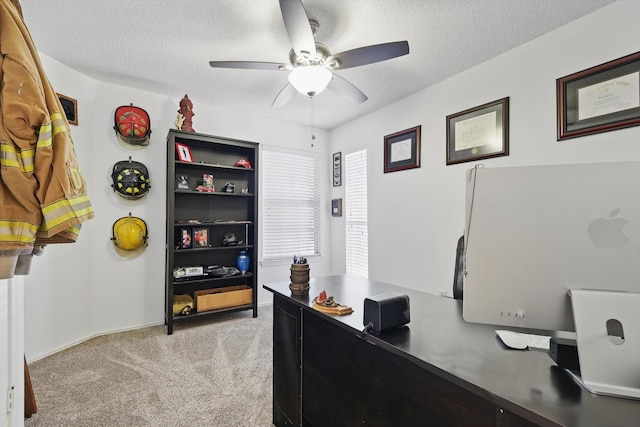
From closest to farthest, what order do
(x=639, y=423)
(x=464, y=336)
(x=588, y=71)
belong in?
(x=639, y=423) < (x=464, y=336) < (x=588, y=71)

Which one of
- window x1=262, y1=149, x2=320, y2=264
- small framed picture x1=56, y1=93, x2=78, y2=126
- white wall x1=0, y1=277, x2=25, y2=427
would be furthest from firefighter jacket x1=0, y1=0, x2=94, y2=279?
window x1=262, y1=149, x2=320, y2=264

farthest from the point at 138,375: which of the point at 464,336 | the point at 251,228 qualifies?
the point at 464,336

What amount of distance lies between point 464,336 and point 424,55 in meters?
2.44

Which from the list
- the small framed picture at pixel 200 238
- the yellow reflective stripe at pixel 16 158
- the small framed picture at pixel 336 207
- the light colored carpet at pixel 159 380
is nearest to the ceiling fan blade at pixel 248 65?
the yellow reflective stripe at pixel 16 158

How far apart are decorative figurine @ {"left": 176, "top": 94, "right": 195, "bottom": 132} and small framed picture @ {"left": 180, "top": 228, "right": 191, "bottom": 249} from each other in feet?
3.84

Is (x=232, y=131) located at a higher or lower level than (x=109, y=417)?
higher

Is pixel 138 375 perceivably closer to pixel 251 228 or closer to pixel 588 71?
pixel 251 228

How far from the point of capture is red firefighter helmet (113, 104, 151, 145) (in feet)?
10.1

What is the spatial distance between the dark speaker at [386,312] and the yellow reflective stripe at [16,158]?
3.99ft

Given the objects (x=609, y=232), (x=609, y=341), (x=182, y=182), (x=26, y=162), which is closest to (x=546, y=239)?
(x=609, y=232)

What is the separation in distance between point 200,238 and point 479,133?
326cm

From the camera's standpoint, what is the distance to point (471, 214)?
0.89 meters

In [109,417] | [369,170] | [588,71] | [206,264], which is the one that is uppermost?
[588,71]

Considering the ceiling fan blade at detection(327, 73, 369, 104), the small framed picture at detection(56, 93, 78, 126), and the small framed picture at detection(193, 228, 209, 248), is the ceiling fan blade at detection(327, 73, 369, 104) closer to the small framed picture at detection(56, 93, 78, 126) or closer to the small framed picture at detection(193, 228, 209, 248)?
the small framed picture at detection(193, 228, 209, 248)
